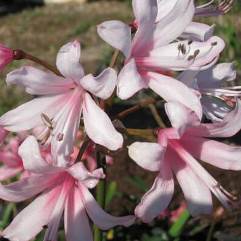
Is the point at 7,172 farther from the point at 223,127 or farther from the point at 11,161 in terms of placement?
the point at 223,127

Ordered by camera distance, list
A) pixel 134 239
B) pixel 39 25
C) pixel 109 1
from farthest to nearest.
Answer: pixel 109 1 < pixel 39 25 < pixel 134 239

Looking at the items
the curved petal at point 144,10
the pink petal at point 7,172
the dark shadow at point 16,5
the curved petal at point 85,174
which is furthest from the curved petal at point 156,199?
the dark shadow at point 16,5

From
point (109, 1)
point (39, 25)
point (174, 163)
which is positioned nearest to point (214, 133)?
point (174, 163)

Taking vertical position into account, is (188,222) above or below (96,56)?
above

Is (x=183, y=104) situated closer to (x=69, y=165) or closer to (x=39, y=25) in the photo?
(x=69, y=165)

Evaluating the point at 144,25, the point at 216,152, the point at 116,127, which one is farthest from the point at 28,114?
the point at 216,152
